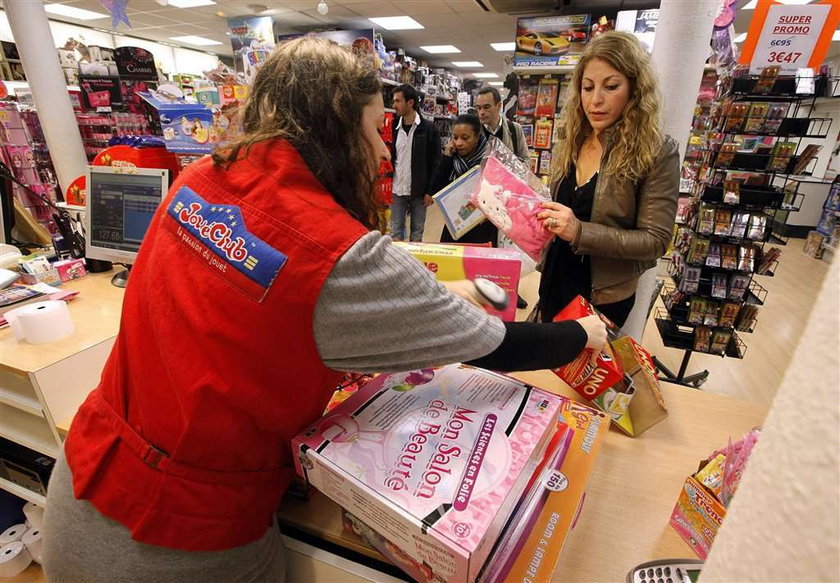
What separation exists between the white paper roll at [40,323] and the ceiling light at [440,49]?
10.7 m

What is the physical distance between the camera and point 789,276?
5.76 m

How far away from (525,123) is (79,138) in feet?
15.6

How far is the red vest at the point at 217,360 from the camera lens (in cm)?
67

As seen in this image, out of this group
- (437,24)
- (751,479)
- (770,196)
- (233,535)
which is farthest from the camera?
(437,24)

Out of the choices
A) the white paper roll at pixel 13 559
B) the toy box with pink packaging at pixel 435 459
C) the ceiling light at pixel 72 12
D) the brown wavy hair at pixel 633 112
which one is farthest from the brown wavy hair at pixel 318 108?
the ceiling light at pixel 72 12

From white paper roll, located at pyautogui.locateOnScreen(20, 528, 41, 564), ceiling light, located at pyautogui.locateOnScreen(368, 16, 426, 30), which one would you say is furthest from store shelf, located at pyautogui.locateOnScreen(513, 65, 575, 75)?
white paper roll, located at pyautogui.locateOnScreen(20, 528, 41, 564)

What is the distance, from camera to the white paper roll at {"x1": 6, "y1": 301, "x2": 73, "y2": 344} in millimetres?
1458

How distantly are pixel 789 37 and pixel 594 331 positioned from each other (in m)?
2.48

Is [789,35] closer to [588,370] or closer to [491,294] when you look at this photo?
[588,370]

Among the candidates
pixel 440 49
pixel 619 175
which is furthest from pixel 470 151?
pixel 440 49

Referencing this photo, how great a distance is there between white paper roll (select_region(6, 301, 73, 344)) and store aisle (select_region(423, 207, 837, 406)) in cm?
297

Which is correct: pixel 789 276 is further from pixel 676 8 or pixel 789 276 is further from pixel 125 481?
pixel 125 481

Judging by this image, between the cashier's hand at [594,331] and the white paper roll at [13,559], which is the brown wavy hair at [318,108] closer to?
the cashier's hand at [594,331]

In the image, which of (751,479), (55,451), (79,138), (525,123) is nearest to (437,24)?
(525,123)
